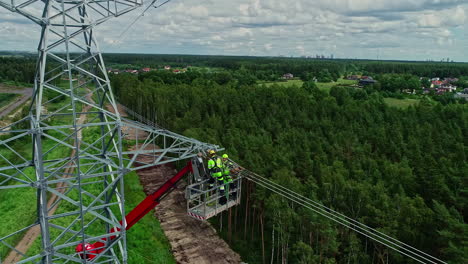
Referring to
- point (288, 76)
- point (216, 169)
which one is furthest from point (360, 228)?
point (288, 76)

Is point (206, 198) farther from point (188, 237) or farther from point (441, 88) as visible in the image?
point (441, 88)

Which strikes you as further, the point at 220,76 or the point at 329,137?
the point at 220,76

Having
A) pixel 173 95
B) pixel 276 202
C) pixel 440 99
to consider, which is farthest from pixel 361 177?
pixel 440 99

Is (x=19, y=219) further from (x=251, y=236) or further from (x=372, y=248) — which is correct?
(x=372, y=248)

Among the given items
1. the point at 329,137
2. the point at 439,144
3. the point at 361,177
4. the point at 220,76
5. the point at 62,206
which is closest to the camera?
the point at 361,177

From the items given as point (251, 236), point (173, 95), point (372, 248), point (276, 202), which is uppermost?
point (173, 95)

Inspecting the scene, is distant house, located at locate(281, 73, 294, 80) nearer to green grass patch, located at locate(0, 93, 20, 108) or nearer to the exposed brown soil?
green grass patch, located at locate(0, 93, 20, 108)

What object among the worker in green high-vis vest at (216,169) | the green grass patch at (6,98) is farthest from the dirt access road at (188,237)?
the green grass patch at (6,98)
